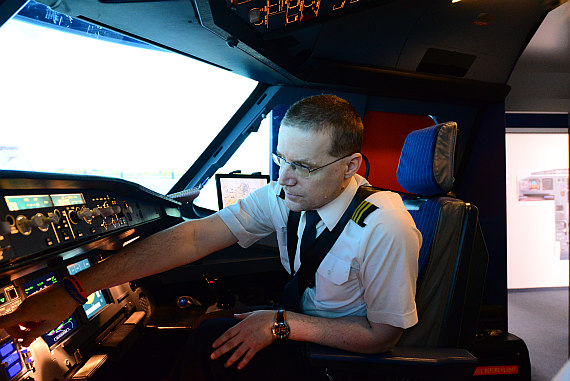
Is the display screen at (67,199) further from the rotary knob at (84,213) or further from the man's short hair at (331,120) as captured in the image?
the man's short hair at (331,120)

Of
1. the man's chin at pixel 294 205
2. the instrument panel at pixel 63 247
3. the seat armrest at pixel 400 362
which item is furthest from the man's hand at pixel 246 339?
the instrument panel at pixel 63 247

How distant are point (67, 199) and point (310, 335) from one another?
2.57 ft

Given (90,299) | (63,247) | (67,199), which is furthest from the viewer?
(90,299)

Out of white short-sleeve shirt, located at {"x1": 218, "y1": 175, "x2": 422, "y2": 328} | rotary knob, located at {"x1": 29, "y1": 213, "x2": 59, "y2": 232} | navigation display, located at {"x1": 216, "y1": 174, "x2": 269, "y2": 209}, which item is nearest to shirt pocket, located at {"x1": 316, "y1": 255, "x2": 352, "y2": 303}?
white short-sleeve shirt, located at {"x1": 218, "y1": 175, "x2": 422, "y2": 328}

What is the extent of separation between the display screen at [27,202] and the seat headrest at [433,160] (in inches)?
45.2

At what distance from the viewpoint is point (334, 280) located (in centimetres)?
118

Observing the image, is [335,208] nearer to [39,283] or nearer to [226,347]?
[226,347]

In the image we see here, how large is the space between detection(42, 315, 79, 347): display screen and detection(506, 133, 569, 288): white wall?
4.41 metres

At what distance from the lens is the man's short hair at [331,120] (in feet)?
3.87

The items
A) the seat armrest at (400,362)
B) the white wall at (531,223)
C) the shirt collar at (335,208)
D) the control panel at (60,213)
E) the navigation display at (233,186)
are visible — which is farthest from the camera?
the white wall at (531,223)

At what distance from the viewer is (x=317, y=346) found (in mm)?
1077

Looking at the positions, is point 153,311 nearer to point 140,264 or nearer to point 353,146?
point 140,264

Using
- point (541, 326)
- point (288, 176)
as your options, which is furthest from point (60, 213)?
point (541, 326)

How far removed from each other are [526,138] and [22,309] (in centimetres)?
471
